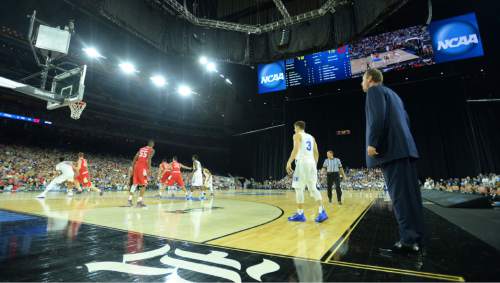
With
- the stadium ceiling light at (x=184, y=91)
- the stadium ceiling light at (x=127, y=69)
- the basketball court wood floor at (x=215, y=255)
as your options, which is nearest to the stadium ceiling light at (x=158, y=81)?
the stadium ceiling light at (x=184, y=91)

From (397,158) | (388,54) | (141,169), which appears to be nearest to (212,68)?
(388,54)

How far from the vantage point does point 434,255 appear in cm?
221

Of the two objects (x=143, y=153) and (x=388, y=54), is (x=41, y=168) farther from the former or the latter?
(x=388, y=54)

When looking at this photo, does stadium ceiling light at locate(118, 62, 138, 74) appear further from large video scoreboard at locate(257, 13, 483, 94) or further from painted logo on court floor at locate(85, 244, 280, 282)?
painted logo on court floor at locate(85, 244, 280, 282)

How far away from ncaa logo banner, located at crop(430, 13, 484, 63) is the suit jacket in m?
13.3

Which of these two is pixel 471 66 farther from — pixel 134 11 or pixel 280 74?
pixel 134 11

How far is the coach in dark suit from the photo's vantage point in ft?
7.38

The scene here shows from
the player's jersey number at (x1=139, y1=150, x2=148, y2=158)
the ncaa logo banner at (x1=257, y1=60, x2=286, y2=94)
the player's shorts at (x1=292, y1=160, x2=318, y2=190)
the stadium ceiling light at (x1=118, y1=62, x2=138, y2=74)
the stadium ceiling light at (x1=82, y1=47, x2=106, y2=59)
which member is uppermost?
the stadium ceiling light at (x1=118, y1=62, x2=138, y2=74)

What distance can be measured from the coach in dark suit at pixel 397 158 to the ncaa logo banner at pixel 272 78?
13.0 m

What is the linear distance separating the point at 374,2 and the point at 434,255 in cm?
499

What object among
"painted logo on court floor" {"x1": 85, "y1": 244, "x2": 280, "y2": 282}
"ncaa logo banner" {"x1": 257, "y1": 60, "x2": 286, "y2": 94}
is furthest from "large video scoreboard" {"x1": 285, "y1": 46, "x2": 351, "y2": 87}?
"painted logo on court floor" {"x1": 85, "y1": 244, "x2": 280, "y2": 282}

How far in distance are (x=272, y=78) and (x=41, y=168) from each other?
17.0 m

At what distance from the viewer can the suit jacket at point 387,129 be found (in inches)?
92.1

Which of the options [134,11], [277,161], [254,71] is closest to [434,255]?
[134,11]
